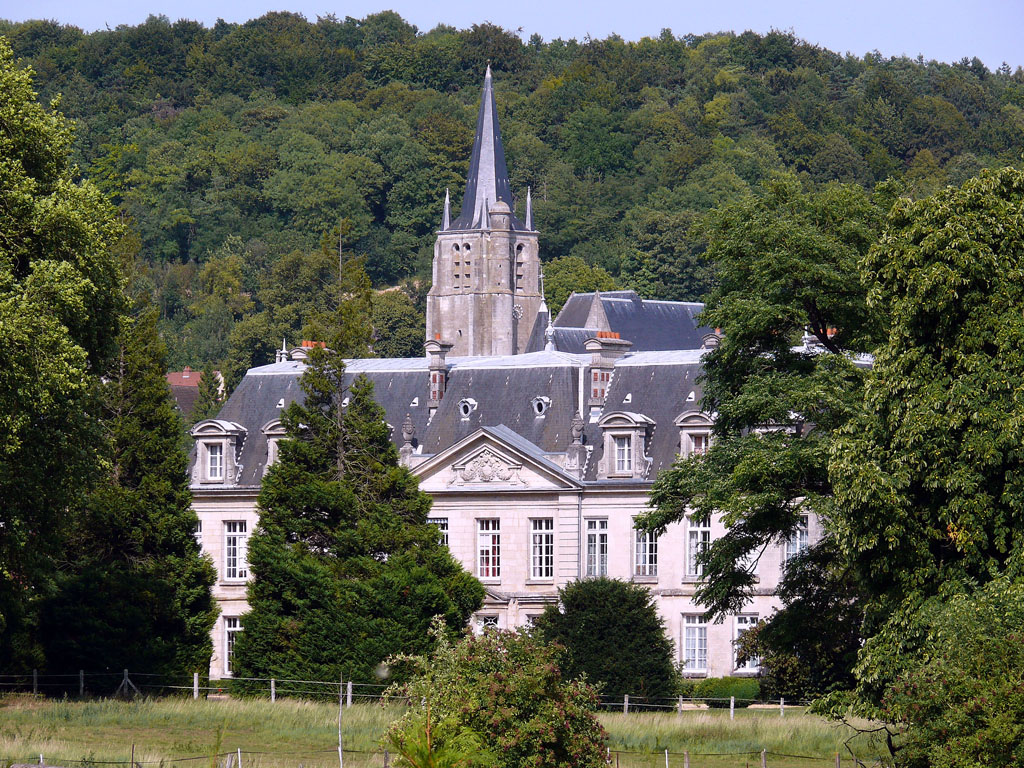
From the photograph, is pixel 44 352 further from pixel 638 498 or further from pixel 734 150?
pixel 734 150

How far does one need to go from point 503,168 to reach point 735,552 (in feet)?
286

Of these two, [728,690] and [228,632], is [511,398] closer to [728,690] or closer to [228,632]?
[228,632]

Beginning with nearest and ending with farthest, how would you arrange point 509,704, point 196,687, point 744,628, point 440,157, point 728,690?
1. point 509,704
2. point 196,687
3. point 728,690
4. point 744,628
5. point 440,157

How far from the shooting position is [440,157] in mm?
165125

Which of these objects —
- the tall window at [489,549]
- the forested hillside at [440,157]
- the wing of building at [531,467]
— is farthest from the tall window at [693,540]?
the forested hillside at [440,157]

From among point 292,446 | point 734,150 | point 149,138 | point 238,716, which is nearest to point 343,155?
point 149,138

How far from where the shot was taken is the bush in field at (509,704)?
25078 millimetres

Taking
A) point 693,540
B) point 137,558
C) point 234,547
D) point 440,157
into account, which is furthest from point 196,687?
point 440,157

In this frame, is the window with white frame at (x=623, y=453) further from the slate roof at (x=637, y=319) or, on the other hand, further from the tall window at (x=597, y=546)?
the slate roof at (x=637, y=319)

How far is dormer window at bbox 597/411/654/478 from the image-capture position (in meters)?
60.7

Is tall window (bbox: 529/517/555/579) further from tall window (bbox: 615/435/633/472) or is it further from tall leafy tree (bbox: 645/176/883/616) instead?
tall leafy tree (bbox: 645/176/883/616)

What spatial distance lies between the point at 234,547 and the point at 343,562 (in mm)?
17871

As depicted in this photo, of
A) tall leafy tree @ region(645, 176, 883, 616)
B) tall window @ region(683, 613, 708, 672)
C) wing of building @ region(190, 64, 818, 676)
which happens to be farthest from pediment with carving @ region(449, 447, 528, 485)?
tall leafy tree @ region(645, 176, 883, 616)

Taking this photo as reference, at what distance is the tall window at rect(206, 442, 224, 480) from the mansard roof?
190 ft
